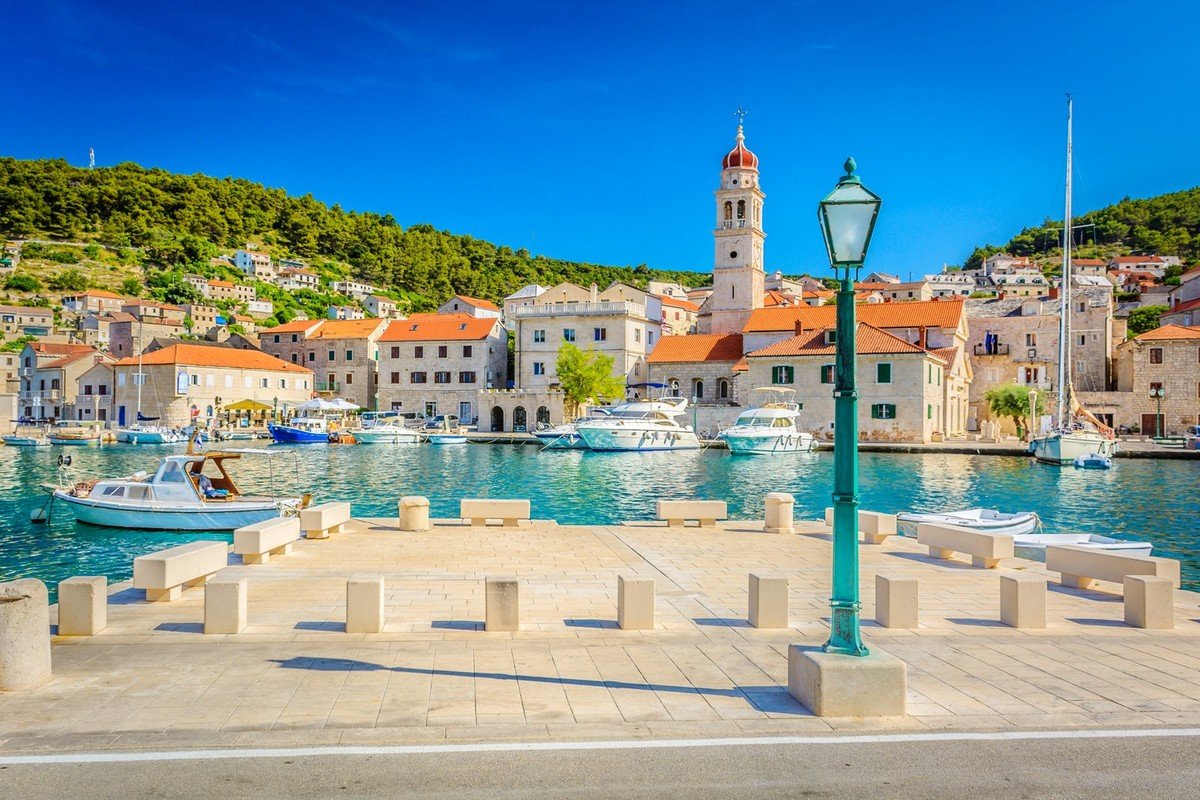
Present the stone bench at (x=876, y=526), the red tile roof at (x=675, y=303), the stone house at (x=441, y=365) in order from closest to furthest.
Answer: the stone bench at (x=876, y=526), the stone house at (x=441, y=365), the red tile roof at (x=675, y=303)

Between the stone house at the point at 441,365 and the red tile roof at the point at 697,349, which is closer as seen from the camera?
the red tile roof at the point at 697,349

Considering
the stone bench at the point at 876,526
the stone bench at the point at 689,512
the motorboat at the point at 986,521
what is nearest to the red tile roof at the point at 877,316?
the motorboat at the point at 986,521

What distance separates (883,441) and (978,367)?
18.5 m

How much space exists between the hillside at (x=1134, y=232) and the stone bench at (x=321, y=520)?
149418 millimetres

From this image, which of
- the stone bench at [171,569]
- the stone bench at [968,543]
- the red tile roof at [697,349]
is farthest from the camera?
the red tile roof at [697,349]

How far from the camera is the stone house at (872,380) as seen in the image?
2189 inches

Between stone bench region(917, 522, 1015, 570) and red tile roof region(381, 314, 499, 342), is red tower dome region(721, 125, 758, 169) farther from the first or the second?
stone bench region(917, 522, 1015, 570)

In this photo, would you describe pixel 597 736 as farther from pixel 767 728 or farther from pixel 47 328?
pixel 47 328

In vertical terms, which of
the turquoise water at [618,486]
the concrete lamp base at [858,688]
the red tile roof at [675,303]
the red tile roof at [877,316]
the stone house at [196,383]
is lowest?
the turquoise water at [618,486]

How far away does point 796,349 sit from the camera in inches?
2346

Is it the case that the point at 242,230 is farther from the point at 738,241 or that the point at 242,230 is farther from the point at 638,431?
the point at 638,431

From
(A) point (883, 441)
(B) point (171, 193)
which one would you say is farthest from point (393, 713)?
(B) point (171, 193)

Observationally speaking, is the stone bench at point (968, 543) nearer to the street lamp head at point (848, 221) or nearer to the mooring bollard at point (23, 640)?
the street lamp head at point (848, 221)

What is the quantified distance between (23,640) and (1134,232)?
6953 inches
